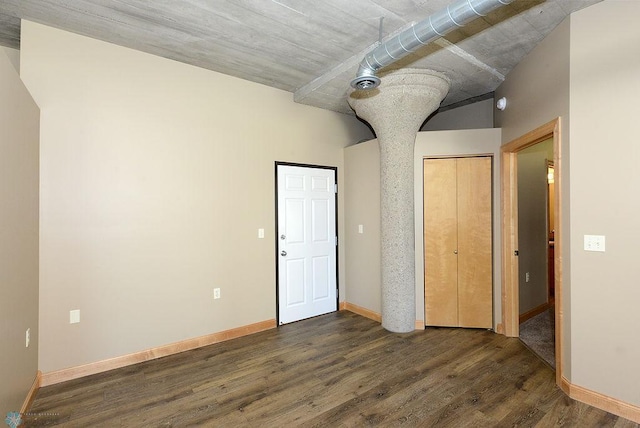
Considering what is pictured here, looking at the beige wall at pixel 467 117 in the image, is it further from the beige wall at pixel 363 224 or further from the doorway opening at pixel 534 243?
the beige wall at pixel 363 224

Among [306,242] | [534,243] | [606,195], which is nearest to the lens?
[606,195]

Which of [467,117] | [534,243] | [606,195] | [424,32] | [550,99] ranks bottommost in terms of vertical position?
[534,243]

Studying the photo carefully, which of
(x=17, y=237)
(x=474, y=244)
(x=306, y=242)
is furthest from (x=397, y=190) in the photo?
(x=17, y=237)

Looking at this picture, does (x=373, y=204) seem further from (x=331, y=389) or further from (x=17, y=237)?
(x=17, y=237)

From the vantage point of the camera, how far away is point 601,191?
2207 mm

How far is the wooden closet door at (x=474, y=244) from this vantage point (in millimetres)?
3629

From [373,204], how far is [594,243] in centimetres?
234

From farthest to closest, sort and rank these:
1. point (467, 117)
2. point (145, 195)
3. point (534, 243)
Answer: point (467, 117), point (534, 243), point (145, 195)

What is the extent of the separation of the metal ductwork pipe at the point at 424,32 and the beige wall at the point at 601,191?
1.04 metres

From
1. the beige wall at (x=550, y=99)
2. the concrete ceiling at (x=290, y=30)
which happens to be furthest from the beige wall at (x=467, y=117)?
the beige wall at (x=550, y=99)

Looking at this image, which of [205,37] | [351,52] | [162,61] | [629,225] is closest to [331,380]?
[629,225]

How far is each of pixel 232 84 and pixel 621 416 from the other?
453cm

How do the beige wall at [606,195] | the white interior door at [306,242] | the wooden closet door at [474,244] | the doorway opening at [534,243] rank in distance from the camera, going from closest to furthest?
the beige wall at [606,195] < the wooden closet door at [474,244] < the doorway opening at [534,243] < the white interior door at [306,242]

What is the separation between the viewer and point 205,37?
276 centimetres
